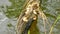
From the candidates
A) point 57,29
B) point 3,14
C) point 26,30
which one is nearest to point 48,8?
point 57,29

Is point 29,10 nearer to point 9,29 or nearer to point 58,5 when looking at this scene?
point 9,29

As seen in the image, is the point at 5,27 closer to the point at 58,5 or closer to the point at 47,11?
the point at 47,11

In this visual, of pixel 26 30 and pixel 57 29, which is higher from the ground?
pixel 26 30

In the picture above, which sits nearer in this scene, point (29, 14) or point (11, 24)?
point (29, 14)

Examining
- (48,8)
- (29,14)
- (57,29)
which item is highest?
(29,14)

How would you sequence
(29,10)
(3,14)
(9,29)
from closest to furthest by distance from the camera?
(29,10), (9,29), (3,14)

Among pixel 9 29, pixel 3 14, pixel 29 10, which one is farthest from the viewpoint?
pixel 3 14
